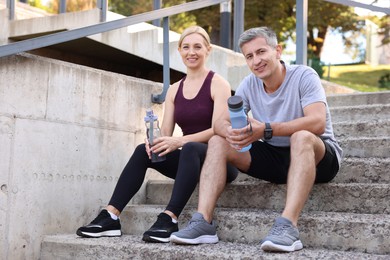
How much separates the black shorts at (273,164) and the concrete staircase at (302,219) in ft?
0.19

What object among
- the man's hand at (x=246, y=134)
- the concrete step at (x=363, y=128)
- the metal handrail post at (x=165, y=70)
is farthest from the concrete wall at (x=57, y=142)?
the concrete step at (x=363, y=128)

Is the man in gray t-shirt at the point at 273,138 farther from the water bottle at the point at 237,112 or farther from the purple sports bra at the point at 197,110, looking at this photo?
the purple sports bra at the point at 197,110

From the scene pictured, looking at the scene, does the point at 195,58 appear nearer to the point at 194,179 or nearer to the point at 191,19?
the point at 194,179

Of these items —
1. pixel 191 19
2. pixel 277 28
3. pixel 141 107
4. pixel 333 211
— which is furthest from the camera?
pixel 191 19

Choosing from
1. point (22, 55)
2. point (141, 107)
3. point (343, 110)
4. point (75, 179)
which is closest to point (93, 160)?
point (75, 179)

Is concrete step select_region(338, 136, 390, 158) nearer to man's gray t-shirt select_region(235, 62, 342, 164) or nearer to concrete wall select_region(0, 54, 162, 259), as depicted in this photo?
man's gray t-shirt select_region(235, 62, 342, 164)

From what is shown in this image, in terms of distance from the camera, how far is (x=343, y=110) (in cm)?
473

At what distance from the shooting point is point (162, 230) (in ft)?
10.6

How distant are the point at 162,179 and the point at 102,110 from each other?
758 mm

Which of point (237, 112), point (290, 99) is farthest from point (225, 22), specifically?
point (237, 112)

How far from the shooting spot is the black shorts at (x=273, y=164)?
325 cm

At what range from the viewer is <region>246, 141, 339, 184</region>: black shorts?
10.7 ft

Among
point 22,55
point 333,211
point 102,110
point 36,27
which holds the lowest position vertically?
point 333,211

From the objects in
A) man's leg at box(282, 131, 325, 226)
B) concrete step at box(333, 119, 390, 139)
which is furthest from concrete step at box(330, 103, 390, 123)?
man's leg at box(282, 131, 325, 226)
